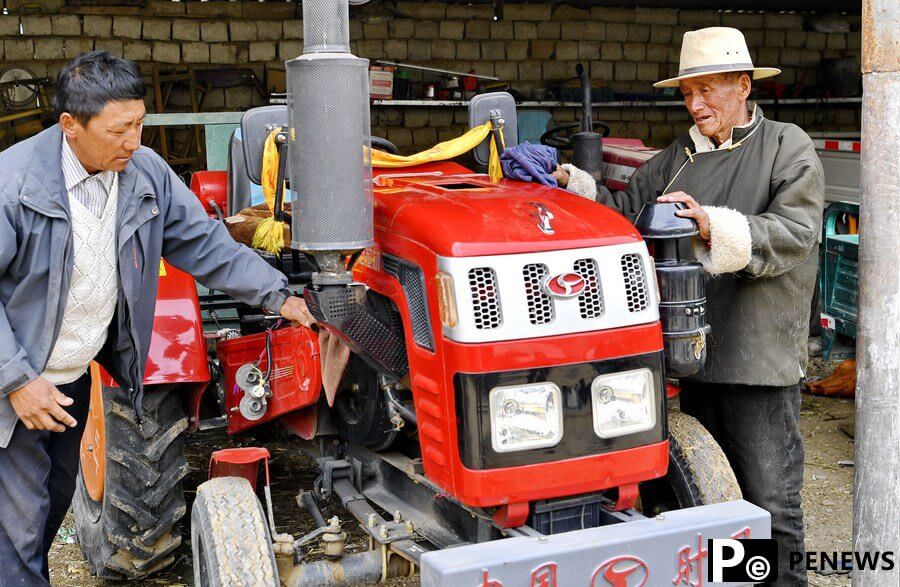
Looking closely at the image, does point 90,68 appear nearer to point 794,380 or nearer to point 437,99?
point 794,380

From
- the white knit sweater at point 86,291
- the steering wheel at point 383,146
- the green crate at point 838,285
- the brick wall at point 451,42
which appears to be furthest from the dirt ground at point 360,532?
the brick wall at point 451,42

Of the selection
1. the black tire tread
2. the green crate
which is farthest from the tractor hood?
the green crate

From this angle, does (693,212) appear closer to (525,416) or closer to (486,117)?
(525,416)

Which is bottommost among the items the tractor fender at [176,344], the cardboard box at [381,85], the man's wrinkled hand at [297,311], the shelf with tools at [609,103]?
the tractor fender at [176,344]

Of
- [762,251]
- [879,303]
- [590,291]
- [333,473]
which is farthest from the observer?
[333,473]

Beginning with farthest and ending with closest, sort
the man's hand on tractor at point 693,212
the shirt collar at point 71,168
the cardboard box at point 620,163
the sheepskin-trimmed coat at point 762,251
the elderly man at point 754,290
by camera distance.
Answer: the cardboard box at point 620,163, the elderly man at point 754,290, the sheepskin-trimmed coat at point 762,251, the man's hand on tractor at point 693,212, the shirt collar at point 71,168

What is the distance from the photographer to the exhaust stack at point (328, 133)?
Result: 2.54 m

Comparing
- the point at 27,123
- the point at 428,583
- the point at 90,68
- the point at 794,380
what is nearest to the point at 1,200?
the point at 90,68

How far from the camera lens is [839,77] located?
11773mm

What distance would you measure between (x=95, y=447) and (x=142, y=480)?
0.37m

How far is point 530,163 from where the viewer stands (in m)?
3.29

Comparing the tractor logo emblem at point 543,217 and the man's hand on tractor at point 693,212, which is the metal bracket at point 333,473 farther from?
the man's hand on tractor at point 693,212

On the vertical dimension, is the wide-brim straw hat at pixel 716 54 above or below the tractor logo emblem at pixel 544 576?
above

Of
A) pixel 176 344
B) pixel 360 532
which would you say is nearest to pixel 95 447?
pixel 176 344
